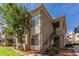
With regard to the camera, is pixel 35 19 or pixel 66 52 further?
pixel 35 19

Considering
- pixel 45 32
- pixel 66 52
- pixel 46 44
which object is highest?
pixel 45 32

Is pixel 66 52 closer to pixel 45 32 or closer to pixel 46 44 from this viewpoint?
pixel 46 44

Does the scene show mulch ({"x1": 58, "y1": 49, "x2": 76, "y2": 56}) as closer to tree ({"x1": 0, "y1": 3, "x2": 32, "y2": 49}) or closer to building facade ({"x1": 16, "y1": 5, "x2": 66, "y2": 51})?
building facade ({"x1": 16, "y1": 5, "x2": 66, "y2": 51})

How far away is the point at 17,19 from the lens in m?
5.17

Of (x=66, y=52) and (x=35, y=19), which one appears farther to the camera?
(x=35, y=19)

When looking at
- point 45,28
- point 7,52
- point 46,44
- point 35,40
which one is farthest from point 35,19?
point 7,52

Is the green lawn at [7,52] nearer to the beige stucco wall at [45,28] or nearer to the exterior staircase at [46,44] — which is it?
the exterior staircase at [46,44]

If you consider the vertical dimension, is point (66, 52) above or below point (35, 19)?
below

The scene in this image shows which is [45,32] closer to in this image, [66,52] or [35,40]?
[35,40]

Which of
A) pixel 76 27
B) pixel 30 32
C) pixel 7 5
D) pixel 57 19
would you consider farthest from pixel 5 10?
pixel 76 27

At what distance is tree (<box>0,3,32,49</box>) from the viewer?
515cm

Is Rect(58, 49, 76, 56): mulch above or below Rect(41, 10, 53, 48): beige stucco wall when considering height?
below

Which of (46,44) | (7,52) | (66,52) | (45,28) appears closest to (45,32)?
(45,28)

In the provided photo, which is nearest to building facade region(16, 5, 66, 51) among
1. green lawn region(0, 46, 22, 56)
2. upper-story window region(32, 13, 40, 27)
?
upper-story window region(32, 13, 40, 27)
